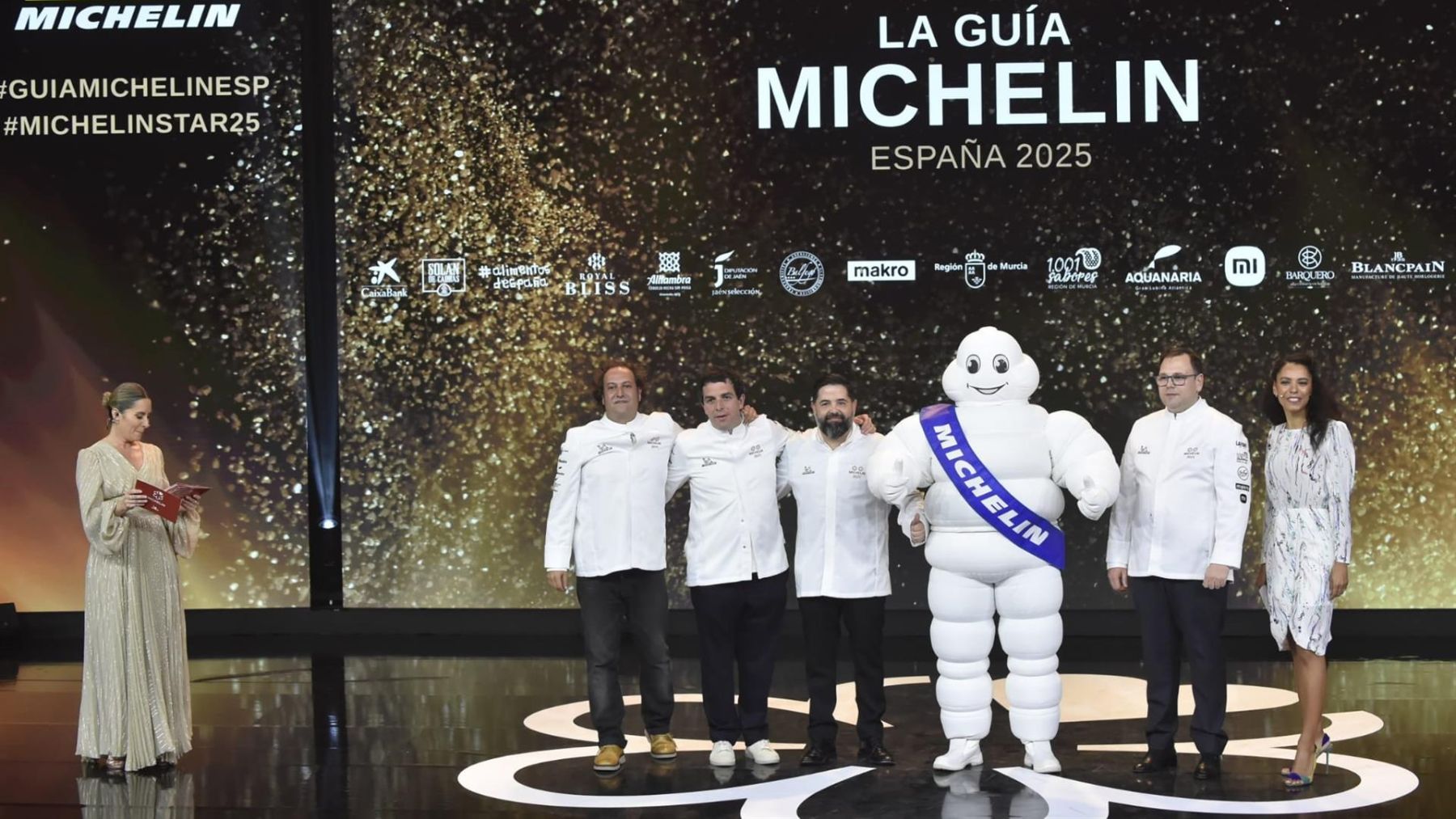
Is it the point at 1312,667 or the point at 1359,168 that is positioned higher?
the point at 1359,168

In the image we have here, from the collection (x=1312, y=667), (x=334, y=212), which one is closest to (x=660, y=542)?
(x=1312, y=667)

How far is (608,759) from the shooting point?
4.47 metres

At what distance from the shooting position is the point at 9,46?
730 cm

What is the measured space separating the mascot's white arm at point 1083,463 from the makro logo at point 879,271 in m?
2.69

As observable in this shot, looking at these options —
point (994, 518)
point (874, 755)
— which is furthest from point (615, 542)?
point (994, 518)

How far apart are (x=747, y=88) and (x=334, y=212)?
7.12 feet

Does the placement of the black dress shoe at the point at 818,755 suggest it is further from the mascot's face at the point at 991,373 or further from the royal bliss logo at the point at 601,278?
the royal bliss logo at the point at 601,278

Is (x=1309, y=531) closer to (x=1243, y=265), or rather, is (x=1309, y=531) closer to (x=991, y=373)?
(x=991, y=373)

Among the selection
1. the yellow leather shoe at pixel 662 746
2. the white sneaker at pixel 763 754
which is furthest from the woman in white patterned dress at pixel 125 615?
the white sneaker at pixel 763 754

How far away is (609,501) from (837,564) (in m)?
0.75

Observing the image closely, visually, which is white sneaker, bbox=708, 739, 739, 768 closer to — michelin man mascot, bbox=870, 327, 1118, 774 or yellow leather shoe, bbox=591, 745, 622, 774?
yellow leather shoe, bbox=591, 745, 622, 774

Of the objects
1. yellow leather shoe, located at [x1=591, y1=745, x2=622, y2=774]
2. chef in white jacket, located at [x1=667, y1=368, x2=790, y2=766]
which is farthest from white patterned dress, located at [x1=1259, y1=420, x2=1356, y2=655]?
yellow leather shoe, located at [x1=591, y1=745, x2=622, y2=774]

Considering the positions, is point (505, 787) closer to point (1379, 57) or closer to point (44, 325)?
point (44, 325)

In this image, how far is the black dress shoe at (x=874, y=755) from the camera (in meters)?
4.48
